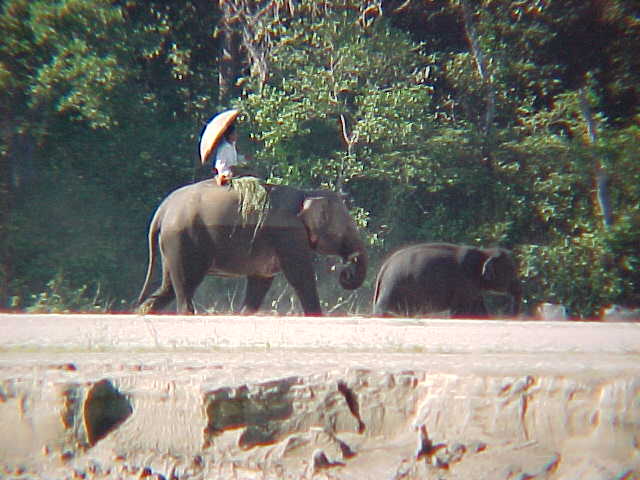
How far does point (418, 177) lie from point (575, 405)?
874 cm

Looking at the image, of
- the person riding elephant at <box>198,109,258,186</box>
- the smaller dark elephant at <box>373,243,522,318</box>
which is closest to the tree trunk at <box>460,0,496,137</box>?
the smaller dark elephant at <box>373,243,522,318</box>

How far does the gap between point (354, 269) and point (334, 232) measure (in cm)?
47

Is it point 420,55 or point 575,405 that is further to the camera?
point 420,55

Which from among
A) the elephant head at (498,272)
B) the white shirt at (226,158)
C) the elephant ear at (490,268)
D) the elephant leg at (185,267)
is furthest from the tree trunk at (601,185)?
the elephant leg at (185,267)

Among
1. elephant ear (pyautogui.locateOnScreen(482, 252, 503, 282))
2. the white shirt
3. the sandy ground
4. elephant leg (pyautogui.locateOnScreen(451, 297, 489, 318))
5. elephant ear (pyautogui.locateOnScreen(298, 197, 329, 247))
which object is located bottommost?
elephant leg (pyautogui.locateOnScreen(451, 297, 489, 318))

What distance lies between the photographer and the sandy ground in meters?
2.85

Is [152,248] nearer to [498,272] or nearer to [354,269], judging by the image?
[354,269]

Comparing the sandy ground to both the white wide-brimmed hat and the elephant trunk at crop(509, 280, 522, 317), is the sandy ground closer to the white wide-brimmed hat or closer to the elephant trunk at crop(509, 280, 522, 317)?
the white wide-brimmed hat

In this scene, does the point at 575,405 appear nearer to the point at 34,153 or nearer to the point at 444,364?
the point at 444,364

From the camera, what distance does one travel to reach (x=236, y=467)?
115 inches

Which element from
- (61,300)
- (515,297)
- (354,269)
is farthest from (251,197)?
(61,300)

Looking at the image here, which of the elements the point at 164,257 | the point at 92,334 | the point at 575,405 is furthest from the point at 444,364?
the point at 164,257

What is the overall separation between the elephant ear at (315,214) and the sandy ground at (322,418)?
164 inches

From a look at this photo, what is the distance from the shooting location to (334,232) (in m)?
7.67
